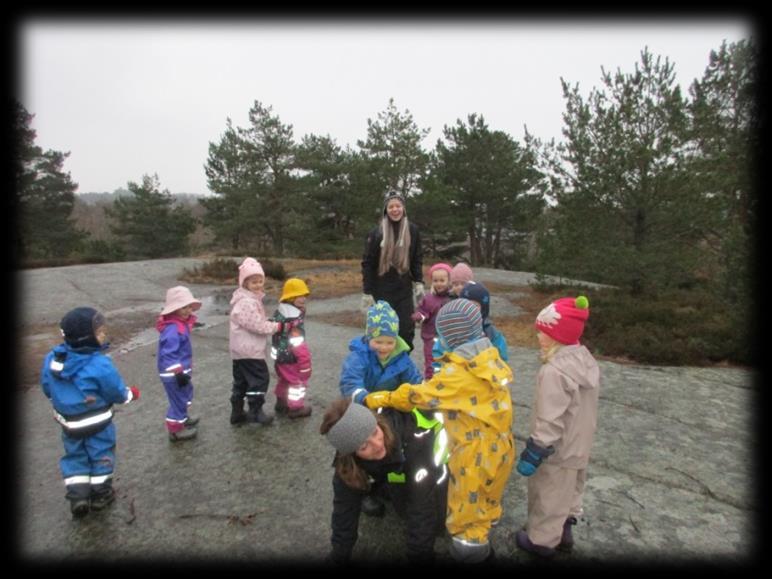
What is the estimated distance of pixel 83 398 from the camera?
9.40 feet

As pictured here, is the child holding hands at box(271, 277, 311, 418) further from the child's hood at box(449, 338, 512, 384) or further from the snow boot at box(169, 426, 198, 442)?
the child's hood at box(449, 338, 512, 384)

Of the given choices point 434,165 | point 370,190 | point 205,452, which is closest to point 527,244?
point 434,165

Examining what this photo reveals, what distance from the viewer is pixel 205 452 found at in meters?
3.71

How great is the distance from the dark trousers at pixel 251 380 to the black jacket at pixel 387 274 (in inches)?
55.1

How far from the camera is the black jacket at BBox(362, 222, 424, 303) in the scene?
4.66 m

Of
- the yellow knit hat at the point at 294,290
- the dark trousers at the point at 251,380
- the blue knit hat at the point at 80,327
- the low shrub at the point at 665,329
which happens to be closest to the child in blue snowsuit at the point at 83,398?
the blue knit hat at the point at 80,327

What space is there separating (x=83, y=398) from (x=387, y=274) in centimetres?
281

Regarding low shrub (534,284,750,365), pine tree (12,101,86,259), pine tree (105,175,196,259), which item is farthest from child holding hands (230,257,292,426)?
pine tree (105,175,196,259)

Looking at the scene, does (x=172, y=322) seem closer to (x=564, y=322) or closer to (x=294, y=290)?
(x=294, y=290)

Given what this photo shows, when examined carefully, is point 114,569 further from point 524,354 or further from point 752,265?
point 752,265

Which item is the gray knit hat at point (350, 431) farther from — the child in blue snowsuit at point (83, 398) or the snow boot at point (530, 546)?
the child in blue snowsuit at point (83, 398)

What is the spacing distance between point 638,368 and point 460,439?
4561 mm

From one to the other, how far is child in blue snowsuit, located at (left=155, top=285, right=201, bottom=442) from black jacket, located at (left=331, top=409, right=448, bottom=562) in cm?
204

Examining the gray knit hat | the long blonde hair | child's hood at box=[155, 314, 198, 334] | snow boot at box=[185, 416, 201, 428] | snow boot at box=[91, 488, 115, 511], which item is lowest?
→ snow boot at box=[91, 488, 115, 511]
